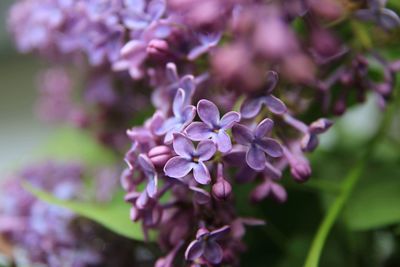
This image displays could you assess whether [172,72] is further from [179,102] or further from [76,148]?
[76,148]

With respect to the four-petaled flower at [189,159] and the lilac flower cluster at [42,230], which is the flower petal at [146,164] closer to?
the four-petaled flower at [189,159]

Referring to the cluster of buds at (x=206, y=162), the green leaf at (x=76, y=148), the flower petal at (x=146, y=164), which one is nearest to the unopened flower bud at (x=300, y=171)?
the cluster of buds at (x=206, y=162)

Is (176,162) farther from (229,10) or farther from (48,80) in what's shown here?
(48,80)

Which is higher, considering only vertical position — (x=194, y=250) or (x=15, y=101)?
(x=194, y=250)

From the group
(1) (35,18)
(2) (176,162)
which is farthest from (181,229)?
(1) (35,18)

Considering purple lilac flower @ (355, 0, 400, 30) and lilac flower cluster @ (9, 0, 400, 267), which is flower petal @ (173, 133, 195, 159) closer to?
lilac flower cluster @ (9, 0, 400, 267)

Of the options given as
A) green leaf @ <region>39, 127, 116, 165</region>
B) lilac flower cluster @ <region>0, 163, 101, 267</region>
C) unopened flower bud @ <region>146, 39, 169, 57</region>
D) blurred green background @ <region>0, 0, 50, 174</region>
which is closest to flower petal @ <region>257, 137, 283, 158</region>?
→ unopened flower bud @ <region>146, 39, 169, 57</region>

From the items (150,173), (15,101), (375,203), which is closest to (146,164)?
(150,173)
